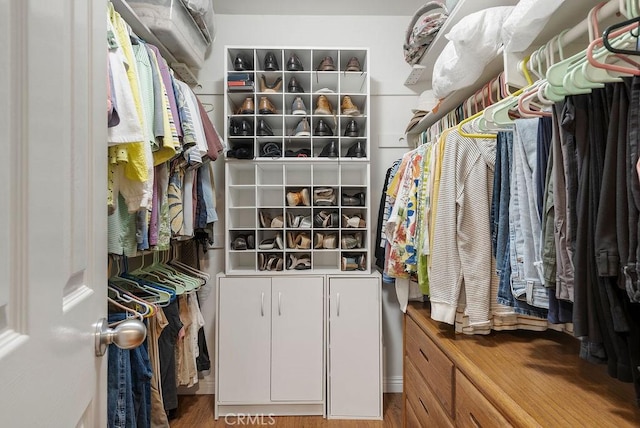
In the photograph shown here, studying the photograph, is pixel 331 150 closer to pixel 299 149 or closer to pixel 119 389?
pixel 299 149

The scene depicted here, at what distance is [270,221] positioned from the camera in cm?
217

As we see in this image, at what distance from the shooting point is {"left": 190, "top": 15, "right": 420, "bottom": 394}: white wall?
2.29 metres

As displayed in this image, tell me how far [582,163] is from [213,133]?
1.57m

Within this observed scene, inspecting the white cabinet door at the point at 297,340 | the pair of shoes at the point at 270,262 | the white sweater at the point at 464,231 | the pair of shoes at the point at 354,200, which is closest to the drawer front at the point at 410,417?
the white cabinet door at the point at 297,340

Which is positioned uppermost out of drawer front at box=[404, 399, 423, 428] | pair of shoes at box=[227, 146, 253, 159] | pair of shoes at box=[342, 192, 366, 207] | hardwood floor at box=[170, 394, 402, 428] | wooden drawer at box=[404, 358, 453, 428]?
pair of shoes at box=[227, 146, 253, 159]

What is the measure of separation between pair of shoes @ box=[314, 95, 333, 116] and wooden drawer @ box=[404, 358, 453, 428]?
4.85 feet

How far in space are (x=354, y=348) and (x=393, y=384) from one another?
0.55 m

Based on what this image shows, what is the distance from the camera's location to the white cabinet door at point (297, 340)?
1.97 m

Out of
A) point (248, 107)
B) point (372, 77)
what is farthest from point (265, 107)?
point (372, 77)

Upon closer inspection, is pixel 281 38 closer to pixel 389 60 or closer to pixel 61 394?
pixel 389 60

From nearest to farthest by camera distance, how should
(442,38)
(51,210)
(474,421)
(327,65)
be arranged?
(51,210), (474,421), (442,38), (327,65)

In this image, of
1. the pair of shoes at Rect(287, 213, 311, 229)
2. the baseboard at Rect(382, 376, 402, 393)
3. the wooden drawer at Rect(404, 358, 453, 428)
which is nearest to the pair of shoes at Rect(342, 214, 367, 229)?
the pair of shoes at Rect(287, 213, 311, 229)

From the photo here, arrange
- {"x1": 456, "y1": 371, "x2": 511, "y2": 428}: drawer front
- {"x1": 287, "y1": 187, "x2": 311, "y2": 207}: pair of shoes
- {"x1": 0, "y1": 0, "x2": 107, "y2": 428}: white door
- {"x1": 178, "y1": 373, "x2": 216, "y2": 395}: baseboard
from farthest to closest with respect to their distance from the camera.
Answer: {"x1": 178, "y1": 373, "x2": 216, "y2": 395}: baseboard < {"x1": 287, "y1": 187, "x2": 311, "y2": 207}: pair of shoes < {"x1": 456, "y1": 371, "x2": 511, "y2": 428}: drawer front < {"x1": 0, "y1": 0, "x2": 107, "y2": 428}: white door

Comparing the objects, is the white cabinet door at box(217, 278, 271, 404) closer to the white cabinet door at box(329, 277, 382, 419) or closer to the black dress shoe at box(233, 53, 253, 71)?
the white cabinet door at box(329, 277, 382, 419)
